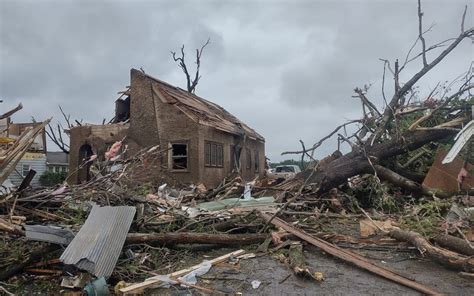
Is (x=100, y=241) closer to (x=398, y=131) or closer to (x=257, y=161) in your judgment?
(x=398, y=131)

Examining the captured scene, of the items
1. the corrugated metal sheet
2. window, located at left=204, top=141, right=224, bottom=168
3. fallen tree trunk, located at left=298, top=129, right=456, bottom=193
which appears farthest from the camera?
window, located at left=204, top=141, right=224, bottom=168

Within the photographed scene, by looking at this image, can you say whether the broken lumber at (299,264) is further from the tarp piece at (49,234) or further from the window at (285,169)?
the window at (285,169)

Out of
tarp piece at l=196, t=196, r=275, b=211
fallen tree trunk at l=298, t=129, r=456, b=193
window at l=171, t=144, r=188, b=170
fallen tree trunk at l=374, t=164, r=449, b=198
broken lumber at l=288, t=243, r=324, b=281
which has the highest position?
window at l=171, t=144, r=188, b=170

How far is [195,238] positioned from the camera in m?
4.84

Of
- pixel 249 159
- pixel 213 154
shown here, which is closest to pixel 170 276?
pixel 213 154

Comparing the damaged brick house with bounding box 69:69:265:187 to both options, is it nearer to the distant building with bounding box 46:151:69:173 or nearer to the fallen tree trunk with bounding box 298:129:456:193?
the fallen tree trunk with bounding box 298:129:456:193

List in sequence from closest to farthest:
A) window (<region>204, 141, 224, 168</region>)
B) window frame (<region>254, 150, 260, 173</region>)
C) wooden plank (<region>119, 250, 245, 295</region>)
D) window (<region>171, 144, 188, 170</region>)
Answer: wooden plank (<region>119, 250, 245, 295</region>), window (<region>171, 144, 188, 170</region>), window (<region>204, 141, 224, 168</region>), window frame (<region>254, 150, 260, 173</region>)

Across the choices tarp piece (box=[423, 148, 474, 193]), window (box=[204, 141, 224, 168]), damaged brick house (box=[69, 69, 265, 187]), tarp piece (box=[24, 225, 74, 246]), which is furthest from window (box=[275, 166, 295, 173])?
tarp piece (box=[24, 225, 74, 246])

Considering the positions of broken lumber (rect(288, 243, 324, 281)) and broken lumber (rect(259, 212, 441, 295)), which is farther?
broken lumber (rect(288, 243, 324, 281))

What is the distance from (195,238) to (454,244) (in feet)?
9.88

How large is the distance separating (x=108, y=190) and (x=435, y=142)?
6435 mm

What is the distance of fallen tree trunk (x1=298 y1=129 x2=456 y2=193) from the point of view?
7422mm

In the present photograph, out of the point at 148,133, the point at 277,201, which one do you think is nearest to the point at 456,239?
the point at 277,201

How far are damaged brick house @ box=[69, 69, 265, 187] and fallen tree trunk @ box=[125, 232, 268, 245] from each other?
954cm
